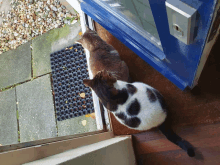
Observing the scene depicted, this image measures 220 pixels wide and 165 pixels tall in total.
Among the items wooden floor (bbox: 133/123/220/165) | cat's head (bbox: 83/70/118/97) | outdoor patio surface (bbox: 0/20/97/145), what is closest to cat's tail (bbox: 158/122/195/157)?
wooden floor (bbox: 133/123/220/165)

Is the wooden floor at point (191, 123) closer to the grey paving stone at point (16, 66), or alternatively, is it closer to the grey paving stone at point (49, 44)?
the grey paving stone at point (49, 44)

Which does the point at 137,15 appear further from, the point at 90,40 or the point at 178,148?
the point at 178,148

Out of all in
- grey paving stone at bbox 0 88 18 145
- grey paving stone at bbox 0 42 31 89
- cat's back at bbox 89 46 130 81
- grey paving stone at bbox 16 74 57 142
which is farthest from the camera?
grey paving stone at bbox 0 42 31 89

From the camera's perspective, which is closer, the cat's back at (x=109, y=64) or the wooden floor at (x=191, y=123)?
the wooden floor at (x=191, y=123)

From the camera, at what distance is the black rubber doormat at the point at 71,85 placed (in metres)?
1.97

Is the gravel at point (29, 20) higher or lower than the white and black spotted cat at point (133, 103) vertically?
higher

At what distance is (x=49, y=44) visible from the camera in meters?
2.31

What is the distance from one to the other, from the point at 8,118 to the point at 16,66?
659 mm

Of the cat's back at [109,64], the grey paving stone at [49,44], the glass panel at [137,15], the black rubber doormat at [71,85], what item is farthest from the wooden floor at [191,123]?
the grey paving stone at [49,44]

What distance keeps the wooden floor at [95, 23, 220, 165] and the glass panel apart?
46 centimetres

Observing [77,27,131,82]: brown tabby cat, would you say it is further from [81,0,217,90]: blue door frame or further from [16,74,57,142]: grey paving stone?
[16,74,57,142]: grey paving stone

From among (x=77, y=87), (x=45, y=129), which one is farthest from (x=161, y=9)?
(x=45, y=129)

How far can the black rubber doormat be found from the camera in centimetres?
197

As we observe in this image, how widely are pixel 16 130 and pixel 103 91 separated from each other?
1.54 m
